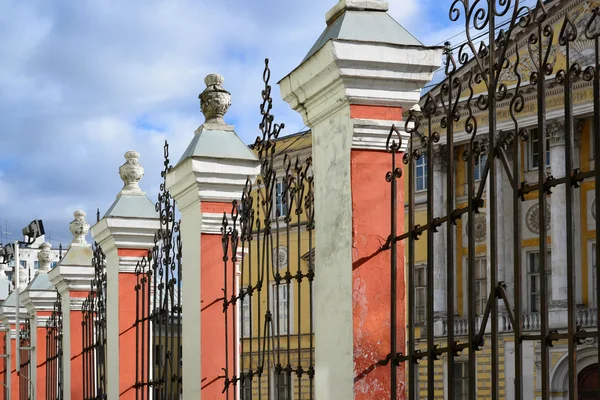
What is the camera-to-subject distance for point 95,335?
36.6 feet

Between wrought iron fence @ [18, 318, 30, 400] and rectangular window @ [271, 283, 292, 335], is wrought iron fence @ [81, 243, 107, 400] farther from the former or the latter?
wrought iron fence @ [18, 318, 30, 400]

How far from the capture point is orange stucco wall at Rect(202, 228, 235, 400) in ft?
23.3

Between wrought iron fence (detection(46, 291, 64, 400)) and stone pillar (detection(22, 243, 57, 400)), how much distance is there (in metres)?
0.23

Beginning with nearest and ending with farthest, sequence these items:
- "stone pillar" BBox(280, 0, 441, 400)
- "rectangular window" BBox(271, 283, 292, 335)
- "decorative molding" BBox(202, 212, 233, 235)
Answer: "stone pillar" BBox(280, 0, 441, 400)
"rectangular window" BBox(271, 283, 292, 335)
"decorative molding" BBox(202, 212, 233, 235)

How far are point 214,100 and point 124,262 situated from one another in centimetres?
231

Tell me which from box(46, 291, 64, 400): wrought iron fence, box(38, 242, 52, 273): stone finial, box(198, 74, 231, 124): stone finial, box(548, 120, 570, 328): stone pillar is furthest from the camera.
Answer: box(548, 120, 570, 328): stone pillar

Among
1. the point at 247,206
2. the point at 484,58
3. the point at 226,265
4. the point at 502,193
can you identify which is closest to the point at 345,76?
the point at 484,58

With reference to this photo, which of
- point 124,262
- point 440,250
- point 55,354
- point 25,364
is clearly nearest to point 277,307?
point 124,262

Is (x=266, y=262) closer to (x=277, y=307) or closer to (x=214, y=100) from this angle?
(x=277, y=307)

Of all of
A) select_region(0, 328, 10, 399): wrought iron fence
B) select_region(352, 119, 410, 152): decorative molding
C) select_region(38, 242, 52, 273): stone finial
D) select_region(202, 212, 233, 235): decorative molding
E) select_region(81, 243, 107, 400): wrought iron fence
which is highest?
select_region(352, 119, 410, 152): decorative molding

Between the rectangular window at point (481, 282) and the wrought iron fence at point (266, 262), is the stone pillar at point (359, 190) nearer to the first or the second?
the wrought iron fence at point (266, 262)

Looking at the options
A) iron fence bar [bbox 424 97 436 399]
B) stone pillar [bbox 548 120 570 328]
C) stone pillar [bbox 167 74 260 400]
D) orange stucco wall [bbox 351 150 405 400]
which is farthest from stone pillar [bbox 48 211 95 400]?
stone pillar [bbox 548 120 570 328]

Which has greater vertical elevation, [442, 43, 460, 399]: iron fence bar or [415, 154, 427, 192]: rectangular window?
[415, 154, 427, 192]: rectangular window

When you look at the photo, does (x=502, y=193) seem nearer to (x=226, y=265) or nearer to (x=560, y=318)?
(x=560, y=318)
